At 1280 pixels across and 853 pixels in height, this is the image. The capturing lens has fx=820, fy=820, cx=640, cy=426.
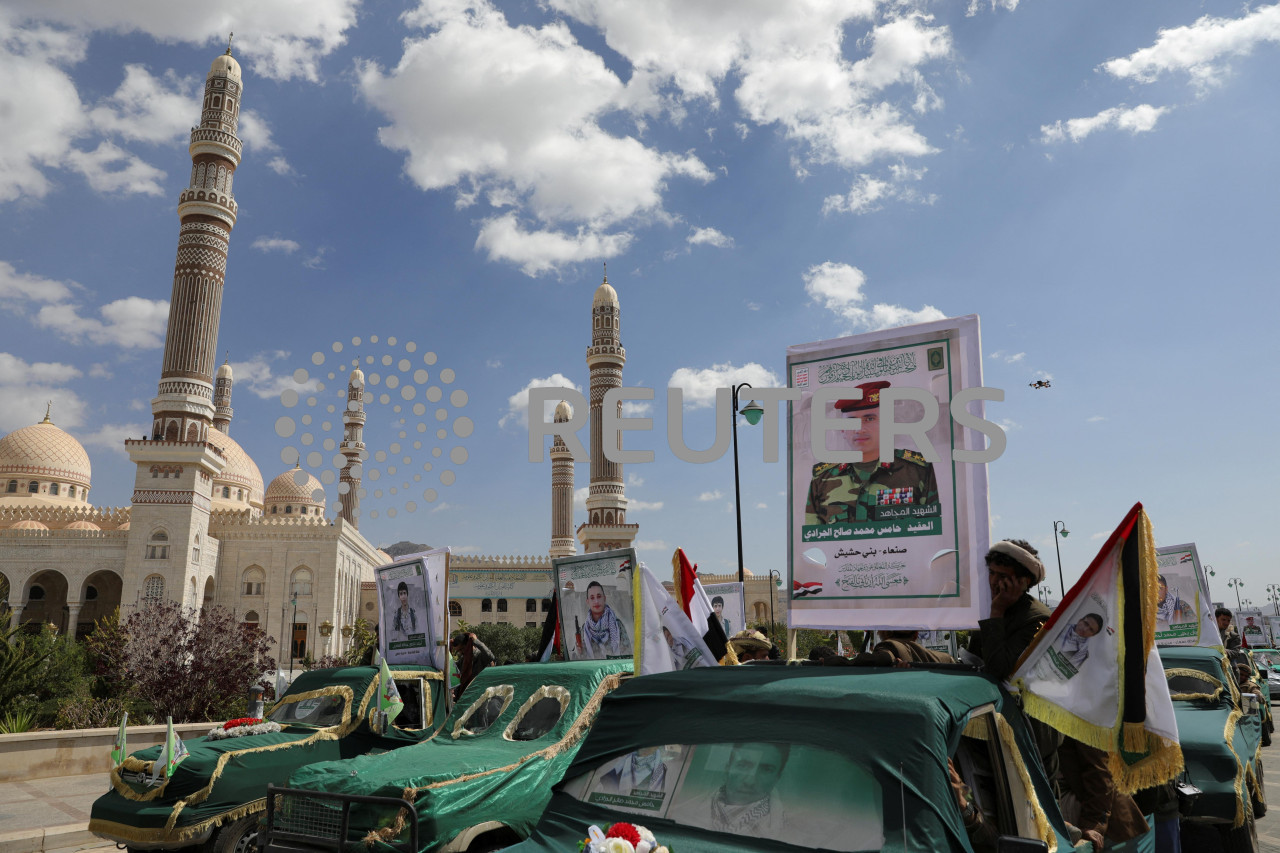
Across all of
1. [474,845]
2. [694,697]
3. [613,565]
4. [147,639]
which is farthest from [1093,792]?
[147,639]

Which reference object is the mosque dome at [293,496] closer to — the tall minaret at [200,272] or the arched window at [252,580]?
the arched window at [252,580]

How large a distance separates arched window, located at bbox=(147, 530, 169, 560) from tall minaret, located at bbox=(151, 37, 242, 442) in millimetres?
5856

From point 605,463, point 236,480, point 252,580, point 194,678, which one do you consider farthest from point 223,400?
point 194,678

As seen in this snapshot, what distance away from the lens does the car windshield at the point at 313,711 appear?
7.38m

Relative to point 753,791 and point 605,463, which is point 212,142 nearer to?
point 605,463

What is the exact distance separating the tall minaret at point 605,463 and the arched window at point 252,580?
20.9m

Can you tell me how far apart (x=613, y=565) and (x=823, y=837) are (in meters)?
7.46

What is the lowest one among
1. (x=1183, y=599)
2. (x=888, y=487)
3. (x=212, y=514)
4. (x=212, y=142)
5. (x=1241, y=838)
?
(x=1241, y=838)

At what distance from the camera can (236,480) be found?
61031 mm

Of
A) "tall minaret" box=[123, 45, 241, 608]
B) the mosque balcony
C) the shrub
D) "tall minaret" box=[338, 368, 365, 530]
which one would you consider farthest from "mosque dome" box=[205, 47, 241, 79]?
the shrub

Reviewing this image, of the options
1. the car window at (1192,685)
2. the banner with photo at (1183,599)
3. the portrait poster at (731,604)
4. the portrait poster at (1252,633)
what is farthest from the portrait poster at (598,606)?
the portrait poster at (1252,633)

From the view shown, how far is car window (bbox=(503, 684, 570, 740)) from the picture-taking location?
19.9 feet

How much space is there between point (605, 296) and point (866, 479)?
5291 centimetres

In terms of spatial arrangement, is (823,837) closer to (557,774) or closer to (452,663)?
(557,774)
